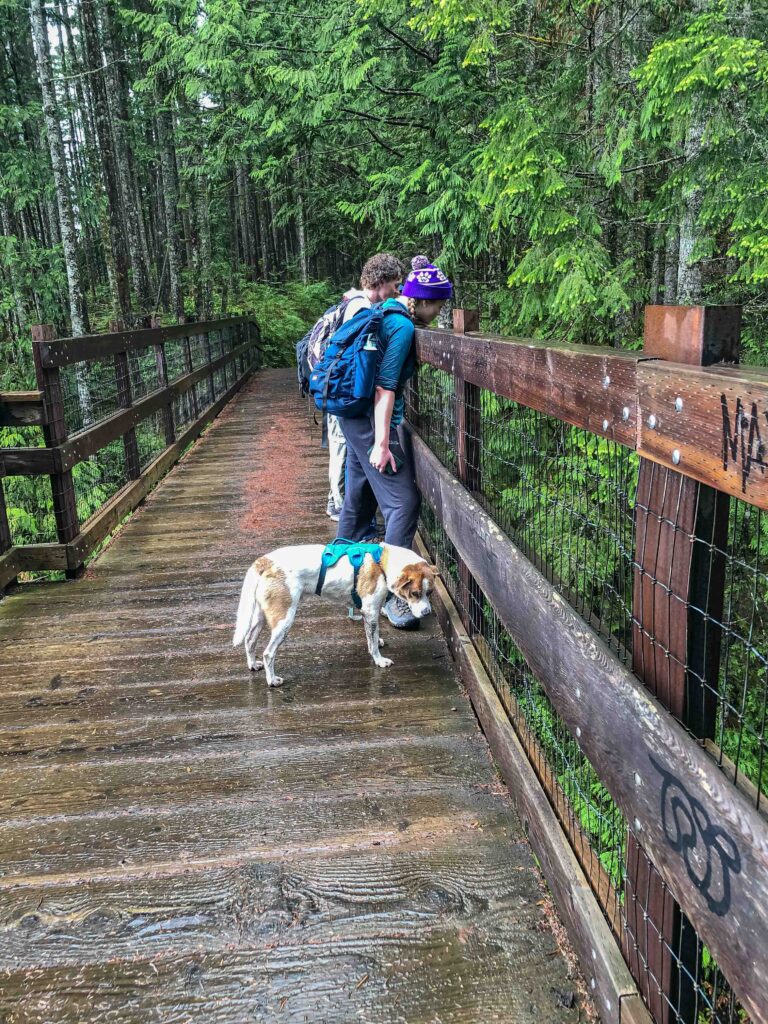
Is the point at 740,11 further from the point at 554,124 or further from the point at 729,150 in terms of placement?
the point at 554,124

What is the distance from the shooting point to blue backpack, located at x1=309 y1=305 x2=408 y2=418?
3.79 meters

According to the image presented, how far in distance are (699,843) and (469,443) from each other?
7.83ft

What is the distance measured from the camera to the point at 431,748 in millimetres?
3018

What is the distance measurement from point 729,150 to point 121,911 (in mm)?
6172

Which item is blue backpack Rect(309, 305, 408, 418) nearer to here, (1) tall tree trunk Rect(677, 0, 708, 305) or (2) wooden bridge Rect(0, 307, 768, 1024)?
(2) wooden bridge Rect(0, 307, 768, 1024)

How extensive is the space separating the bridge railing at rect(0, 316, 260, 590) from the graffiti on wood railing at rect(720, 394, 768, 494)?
444cm

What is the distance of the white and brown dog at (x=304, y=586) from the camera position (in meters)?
3.48

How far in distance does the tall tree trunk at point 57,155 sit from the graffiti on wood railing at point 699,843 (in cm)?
1335

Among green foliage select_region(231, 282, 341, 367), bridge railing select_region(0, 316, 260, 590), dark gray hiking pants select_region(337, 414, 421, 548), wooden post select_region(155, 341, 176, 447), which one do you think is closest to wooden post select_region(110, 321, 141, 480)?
bridge railing select_region(0, 316, 260, 590)

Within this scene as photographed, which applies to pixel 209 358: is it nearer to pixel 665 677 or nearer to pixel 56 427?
pixel 56 427

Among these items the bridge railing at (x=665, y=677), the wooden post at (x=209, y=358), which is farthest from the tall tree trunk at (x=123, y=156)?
the bridge railing at (x=665, y=677)

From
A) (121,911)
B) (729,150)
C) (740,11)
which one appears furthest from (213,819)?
(740,11)

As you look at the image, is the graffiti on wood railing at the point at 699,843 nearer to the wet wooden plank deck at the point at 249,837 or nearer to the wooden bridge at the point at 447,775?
the wooden bridge at the point at 447,775

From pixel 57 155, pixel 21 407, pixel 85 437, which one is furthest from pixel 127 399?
pixel 57 155
